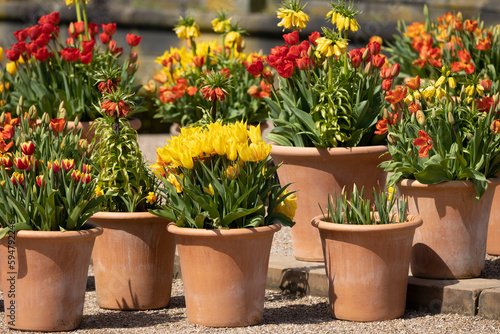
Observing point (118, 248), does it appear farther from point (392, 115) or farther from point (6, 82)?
point (6, 82)

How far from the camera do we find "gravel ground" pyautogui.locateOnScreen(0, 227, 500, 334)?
12.1 ft

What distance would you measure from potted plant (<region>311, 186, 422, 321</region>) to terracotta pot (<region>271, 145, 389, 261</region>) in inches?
19.6

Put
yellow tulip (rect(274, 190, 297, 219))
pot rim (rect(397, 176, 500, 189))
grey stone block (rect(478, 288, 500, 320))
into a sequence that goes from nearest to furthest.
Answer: grey stone block (rect(478, 288, 500, 320)), yellow tulip (rect(274, 190, 297, 219)), pot rim (rect(397, 176, 500, 189))

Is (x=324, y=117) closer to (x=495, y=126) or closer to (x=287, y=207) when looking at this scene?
(x=287, y=207)

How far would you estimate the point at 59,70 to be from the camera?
5410mm

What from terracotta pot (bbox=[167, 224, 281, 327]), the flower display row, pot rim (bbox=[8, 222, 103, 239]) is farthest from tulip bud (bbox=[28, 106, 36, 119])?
terracotta pot (bbox=[167, 224, 281, 327])

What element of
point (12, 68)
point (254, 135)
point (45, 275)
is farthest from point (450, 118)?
point (12, 68)

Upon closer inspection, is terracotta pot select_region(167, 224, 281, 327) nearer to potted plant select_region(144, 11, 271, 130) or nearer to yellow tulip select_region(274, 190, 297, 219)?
yellow tulip select_region(274, 190, 297, 219)

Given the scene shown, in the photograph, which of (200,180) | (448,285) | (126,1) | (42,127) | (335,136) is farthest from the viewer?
(126,1)

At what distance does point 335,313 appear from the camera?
383 centimetres

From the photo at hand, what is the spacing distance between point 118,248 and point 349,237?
3.42ft

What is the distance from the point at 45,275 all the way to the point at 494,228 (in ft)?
7.69

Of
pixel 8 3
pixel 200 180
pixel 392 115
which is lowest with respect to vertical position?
pixel 200 180

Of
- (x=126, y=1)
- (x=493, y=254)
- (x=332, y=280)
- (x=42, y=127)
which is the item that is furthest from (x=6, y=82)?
(x=126, y=1)
